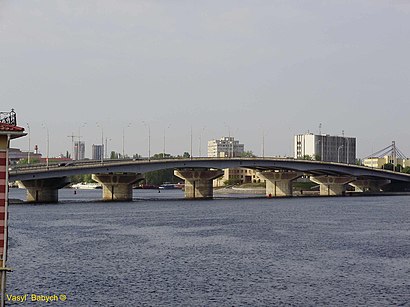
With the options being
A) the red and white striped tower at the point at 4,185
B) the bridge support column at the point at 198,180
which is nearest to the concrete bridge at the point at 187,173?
the bridge support column at the point at 198,180

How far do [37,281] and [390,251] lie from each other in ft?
102

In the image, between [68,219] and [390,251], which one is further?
[68,219]

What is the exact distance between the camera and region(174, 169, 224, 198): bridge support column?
545 feet

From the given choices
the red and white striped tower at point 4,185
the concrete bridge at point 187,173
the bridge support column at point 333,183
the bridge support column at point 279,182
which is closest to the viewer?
the red and white striped tower at point 4,185

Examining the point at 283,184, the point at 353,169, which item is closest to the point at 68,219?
the point at 283,184

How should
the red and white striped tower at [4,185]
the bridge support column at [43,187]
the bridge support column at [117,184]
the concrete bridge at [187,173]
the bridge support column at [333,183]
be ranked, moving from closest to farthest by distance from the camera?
1. the red and white striped tower at [4,185]
2. the concrete bridge at [187,173]
3. the bridge support column at [43,187]
4. the bridge support column at [117,184]
5. the bridge support column at [333,183]

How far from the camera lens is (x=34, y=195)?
14550 centimetres

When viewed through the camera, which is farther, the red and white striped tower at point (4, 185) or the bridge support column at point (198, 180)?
the bridge support column at point (198, 180)

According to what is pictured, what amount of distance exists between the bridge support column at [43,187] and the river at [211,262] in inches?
1780

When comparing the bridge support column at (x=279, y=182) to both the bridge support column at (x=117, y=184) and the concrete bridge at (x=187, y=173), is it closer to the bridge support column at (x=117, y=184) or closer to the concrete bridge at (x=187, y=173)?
the concrete bridge at (x=187, y=173)

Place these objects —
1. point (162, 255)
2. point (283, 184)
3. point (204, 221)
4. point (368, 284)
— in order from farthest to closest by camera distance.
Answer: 1. point (283, 184)
2. point (204, 221)
3. point (162, 255)
4. point (368, 284)

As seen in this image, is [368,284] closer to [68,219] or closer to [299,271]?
[299,271]

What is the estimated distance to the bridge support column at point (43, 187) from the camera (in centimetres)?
14400

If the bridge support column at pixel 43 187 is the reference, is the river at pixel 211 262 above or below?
below
